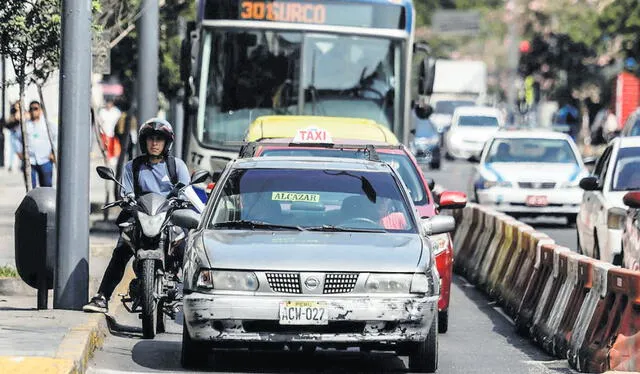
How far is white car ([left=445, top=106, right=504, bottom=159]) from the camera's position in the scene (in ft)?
174

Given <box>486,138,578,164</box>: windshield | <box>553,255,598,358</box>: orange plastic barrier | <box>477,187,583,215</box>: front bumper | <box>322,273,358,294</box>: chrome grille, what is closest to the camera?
<box>322,273,358,294</box>: chrome grille

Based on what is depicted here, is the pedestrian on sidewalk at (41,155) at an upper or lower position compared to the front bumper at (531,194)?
upper

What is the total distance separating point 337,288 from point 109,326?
3.18 metres

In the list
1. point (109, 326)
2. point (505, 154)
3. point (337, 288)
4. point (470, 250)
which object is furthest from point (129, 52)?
point (337, 288)

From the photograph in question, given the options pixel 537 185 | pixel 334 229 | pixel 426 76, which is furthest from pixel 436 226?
pixel 537 185

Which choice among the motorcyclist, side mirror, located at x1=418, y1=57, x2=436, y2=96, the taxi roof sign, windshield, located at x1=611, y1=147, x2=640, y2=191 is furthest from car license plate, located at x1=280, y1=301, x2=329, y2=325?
side mirror, located at x1=418, y1=57, x2=436, y2=96

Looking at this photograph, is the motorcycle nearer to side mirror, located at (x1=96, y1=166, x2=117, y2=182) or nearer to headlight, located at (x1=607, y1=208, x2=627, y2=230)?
side mirror, located at (x1=96, y1=166, x2=117, y2=182)

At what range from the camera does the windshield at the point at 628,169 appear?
1764 centimetres

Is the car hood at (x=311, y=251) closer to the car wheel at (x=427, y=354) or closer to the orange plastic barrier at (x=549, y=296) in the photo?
the car wheel at (x=427, y=354)

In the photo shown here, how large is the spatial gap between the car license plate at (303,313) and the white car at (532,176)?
16161mm

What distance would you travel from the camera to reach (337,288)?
1006 centimetres

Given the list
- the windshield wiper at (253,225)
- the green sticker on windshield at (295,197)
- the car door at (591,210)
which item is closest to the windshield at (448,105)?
the car door at (591,210)

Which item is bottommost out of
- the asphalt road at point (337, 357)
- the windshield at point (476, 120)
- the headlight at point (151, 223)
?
the windshield at point (476, 120)

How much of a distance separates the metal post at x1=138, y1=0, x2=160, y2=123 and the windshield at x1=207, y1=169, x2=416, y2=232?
33.4 feet
